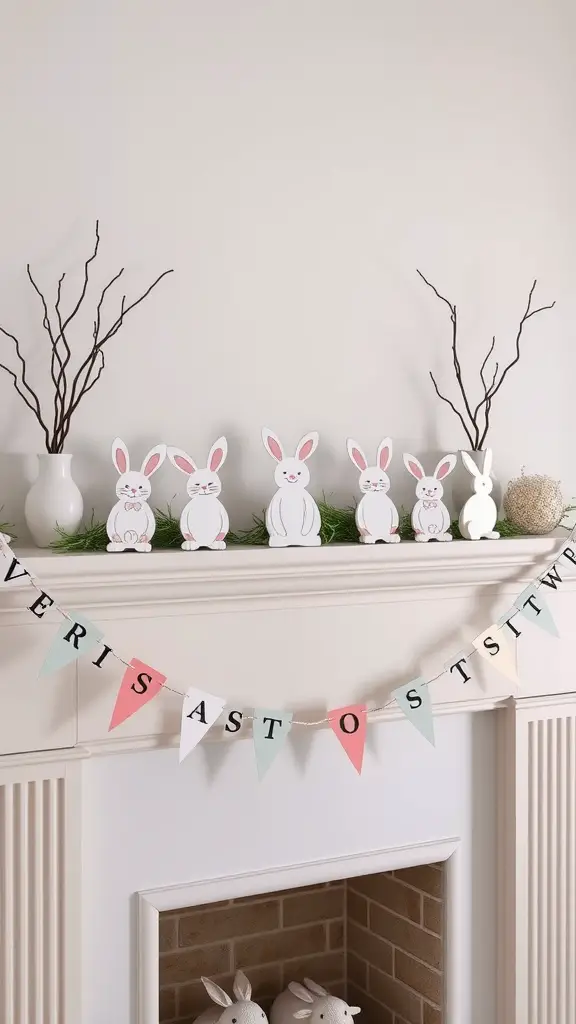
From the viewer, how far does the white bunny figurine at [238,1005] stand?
6.34 ft

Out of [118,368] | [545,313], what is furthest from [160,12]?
[545,313]

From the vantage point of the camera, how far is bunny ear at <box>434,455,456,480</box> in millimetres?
1919

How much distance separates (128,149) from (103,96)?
0.10m

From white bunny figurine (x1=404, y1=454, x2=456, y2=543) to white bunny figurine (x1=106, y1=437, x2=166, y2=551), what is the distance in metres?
0.52

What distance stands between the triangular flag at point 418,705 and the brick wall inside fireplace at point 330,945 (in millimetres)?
425

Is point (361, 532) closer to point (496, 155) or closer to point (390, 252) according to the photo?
point (390, 252)

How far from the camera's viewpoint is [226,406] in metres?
1.88

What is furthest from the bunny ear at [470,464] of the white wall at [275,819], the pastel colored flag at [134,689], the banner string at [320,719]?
the pastel colored flag at [134,689]

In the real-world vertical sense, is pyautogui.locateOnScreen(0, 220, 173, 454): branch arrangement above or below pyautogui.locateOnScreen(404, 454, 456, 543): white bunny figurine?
above

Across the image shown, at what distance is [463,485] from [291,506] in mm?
467

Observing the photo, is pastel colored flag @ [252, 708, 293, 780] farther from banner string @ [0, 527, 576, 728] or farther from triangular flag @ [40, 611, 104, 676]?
triangular flag @ [40, 611, 104, 676]

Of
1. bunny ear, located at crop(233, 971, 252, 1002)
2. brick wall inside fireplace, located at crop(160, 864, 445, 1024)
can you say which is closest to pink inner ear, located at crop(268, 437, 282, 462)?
brick wall inside fireplace, located at crop(160, 864, 445, 1024)

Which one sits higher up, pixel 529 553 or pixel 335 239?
pixel 335 239

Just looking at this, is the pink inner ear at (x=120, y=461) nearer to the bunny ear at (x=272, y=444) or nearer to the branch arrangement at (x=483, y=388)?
the bunny ear at (x=272, y=444)
